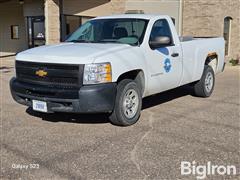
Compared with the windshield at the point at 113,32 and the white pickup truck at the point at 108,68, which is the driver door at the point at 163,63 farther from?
the windshield at the point at 113,32

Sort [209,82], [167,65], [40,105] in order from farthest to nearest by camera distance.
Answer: [209,82] < [167,65] < [40,105]

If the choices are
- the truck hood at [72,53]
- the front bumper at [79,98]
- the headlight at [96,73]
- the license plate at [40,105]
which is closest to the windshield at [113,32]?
the truck hood at [72,53]

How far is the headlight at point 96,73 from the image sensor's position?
562 cm

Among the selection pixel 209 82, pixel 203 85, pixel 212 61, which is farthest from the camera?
pixel 212 61

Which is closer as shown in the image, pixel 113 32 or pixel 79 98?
pixel 79 98

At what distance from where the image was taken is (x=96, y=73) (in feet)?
18.5

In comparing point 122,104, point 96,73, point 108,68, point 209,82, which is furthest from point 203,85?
point 96,73

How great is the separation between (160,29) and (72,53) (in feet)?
7.49

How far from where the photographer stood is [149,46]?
6.71 metres

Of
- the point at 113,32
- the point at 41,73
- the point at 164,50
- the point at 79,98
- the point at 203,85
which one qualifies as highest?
the point at 113,32

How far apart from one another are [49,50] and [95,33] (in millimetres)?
1334

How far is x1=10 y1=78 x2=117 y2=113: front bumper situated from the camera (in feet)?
18.4

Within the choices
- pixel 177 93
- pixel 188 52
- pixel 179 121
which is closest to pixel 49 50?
pixel 179 121

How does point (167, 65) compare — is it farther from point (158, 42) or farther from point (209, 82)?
point (209, 82)
